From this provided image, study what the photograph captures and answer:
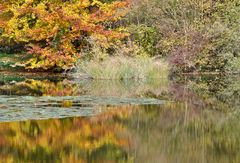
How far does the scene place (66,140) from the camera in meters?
8.58

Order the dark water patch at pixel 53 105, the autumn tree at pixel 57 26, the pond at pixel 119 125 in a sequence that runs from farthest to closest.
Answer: the autumn tree at pixel 57 26 < the dark water patch at pixel 53 105 < the pond at pixel 119 125

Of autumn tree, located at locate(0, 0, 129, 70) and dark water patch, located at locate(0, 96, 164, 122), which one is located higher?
autumn tree, located at locate(0, 0, 129, 70)

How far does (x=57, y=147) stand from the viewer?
798cm

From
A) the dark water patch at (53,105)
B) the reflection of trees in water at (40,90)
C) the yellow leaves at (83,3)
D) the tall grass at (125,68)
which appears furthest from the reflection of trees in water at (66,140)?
the yellow leaves at (83,3)

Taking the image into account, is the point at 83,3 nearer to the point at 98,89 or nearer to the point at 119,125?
the point at 98,89

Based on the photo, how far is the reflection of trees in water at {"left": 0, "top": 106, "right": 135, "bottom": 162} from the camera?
24.1ft

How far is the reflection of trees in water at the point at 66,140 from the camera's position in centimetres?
734

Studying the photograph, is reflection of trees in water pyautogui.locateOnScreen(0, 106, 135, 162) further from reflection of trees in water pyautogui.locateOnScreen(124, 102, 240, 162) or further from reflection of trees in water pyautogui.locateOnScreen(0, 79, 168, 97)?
reflection of trees in water pyautogui.locateOnScreen(0, 79, 168, 97)

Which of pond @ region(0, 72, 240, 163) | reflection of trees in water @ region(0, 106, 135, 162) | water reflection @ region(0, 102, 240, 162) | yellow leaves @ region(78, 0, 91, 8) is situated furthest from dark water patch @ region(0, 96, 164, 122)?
yellow leaves @ region(78, 0, 91, 8)

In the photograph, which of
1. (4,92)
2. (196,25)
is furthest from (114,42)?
(4,92)

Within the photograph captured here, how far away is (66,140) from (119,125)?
183cm

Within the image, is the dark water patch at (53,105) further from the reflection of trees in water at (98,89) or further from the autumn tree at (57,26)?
the autumn tree at (57,26)

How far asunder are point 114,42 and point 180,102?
12.2 meters

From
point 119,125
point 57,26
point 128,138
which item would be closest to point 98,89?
point 119,125
